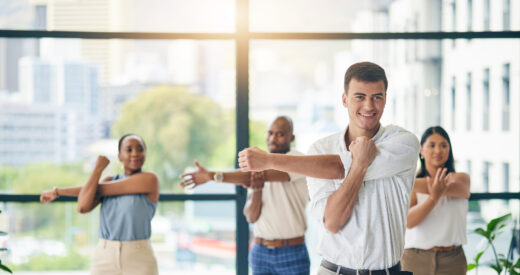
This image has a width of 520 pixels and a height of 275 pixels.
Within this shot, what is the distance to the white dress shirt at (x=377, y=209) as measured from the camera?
1792 mm

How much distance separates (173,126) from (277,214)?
1.07 m

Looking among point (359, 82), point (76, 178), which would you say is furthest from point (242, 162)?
point (76, 178)

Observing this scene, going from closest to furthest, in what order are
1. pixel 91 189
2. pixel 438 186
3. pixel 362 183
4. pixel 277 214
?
pixel 362 183
pixel 438 186
pixel 91 189
pixel 277 214

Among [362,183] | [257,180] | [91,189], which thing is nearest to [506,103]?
[257,180]

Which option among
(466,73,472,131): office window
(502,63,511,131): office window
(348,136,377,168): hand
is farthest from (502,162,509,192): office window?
(348,136,377,168): hand

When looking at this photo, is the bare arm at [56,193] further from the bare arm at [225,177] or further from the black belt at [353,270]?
the black belt at [353,270]

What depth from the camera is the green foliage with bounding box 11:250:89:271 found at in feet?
11.6

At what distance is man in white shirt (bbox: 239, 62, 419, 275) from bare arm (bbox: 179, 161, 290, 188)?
3.17ft

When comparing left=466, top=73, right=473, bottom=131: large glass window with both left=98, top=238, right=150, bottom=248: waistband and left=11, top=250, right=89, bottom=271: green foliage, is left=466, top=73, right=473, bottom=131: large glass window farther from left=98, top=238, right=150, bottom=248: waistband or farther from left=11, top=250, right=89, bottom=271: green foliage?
left=11, top=250, right=89, bottom=271: green foliage

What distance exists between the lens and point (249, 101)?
11.4 ft

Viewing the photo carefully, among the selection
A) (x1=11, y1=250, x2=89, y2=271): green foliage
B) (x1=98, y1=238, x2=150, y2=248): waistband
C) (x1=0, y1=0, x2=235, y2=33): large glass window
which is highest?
Result: (x1=0, y1=0, x2=235, y2=33): large glass window

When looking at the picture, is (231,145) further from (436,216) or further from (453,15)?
(453,15)

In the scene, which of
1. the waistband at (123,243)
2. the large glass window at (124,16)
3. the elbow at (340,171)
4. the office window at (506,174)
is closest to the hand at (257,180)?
the waistband at (123,243)

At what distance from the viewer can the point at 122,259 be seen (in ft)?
9.14
